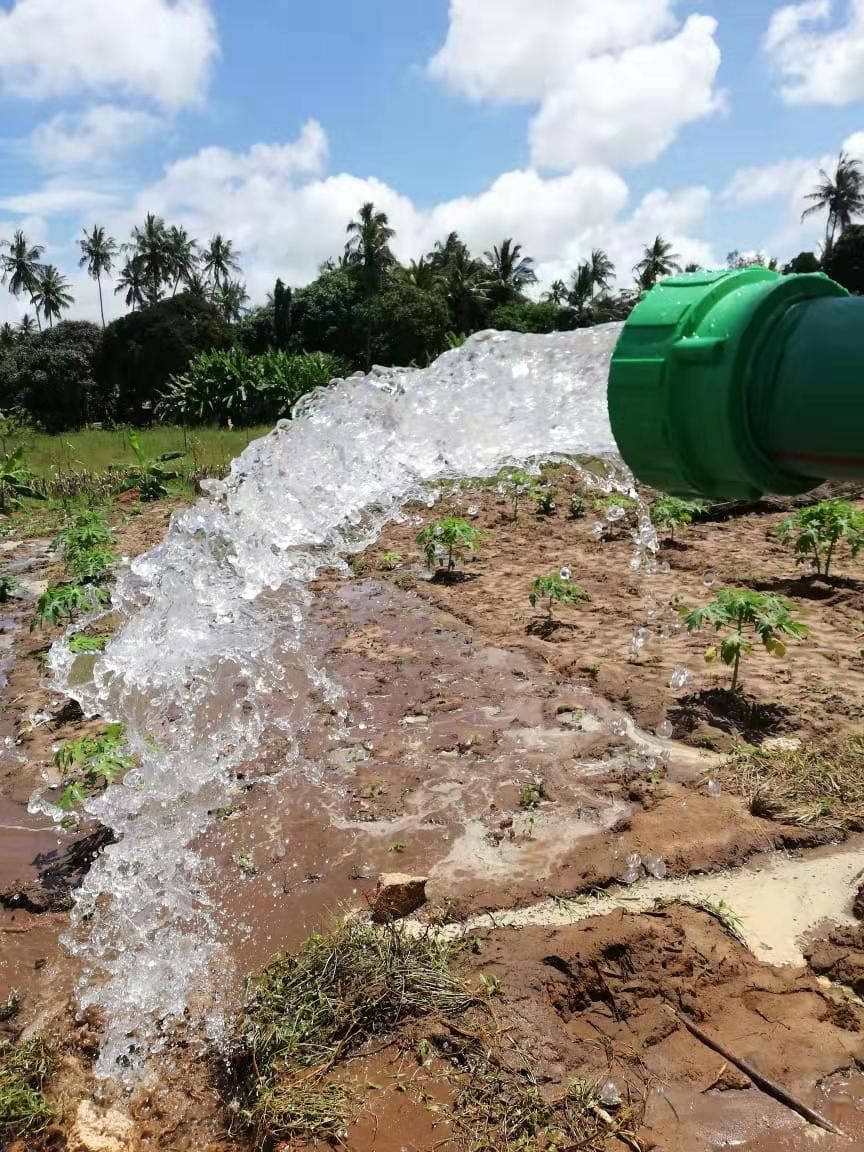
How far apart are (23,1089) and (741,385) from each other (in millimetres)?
3313

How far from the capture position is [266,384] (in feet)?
80.1

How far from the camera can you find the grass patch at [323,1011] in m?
2.80

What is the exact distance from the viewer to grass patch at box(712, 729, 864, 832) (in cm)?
418

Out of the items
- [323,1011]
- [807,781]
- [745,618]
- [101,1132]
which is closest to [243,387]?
[745,618]

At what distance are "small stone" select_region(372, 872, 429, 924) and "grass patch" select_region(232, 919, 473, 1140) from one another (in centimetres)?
12

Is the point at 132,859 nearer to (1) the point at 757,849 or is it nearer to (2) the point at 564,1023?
(2) the point at 564,1023

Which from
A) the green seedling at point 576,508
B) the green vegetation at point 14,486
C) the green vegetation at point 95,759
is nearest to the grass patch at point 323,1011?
the green vegetation at point 95,759

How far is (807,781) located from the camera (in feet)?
14.4

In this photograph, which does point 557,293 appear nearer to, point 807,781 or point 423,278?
point 423,278

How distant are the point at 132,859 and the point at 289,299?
3095 centimetres

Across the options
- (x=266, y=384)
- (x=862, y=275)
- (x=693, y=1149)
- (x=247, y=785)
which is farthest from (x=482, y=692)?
(x=862, y=275)

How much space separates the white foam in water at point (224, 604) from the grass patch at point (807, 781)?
7.38ft

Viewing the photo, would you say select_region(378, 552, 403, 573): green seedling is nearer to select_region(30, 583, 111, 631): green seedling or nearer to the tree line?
select_region(30, 583, 111, 631): green seedling

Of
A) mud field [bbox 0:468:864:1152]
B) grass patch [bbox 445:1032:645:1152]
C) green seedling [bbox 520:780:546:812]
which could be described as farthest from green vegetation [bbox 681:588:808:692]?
grass patch [bbox 445:1032:645:1152]
